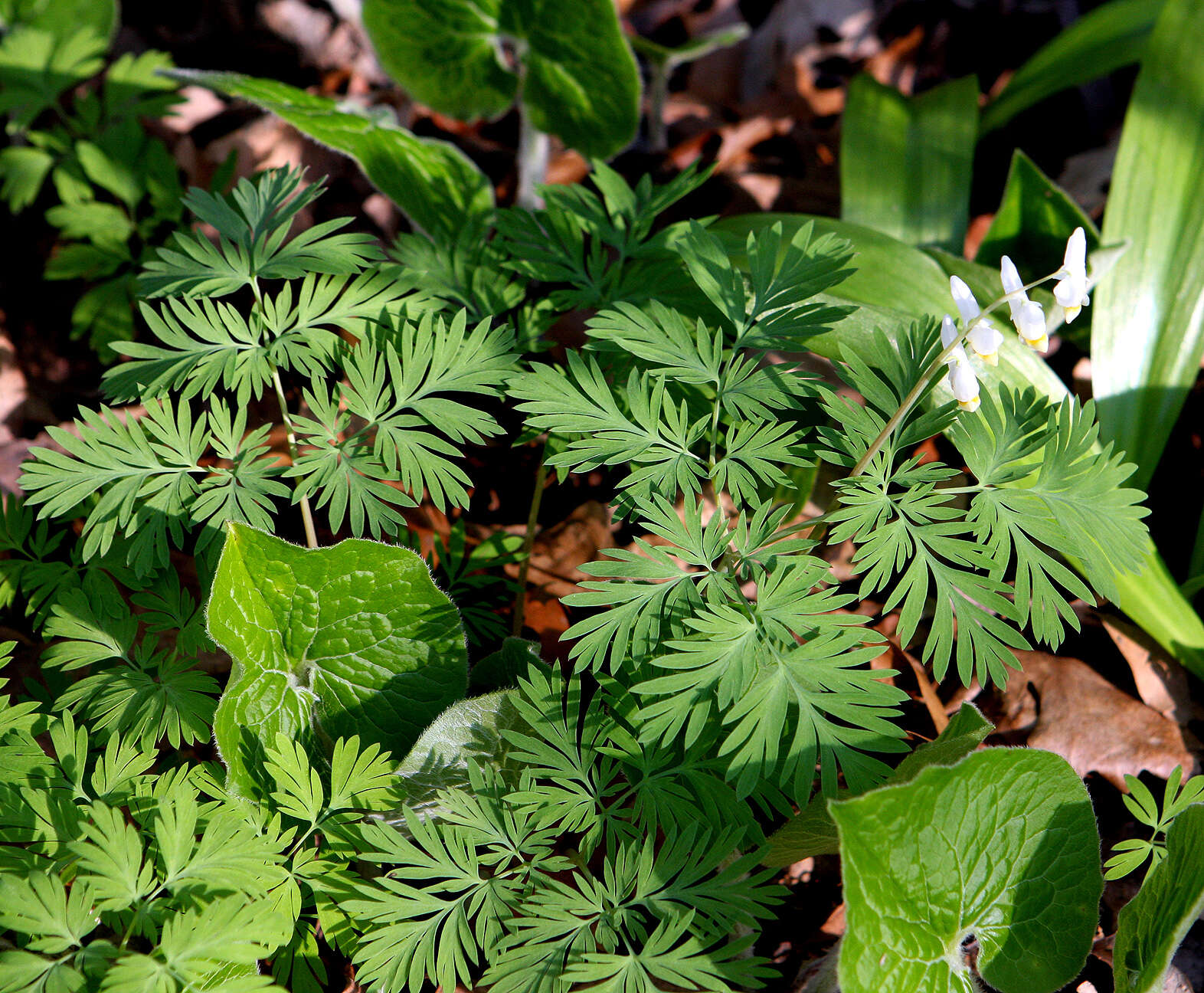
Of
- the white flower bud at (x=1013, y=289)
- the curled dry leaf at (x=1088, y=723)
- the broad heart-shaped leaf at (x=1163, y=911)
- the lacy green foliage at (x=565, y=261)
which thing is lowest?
the curled dry leaf at (x=1088, y=723)

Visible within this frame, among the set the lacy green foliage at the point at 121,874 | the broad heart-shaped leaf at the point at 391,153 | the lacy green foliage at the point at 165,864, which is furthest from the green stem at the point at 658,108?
the lacy green foliage at the point at 121,874

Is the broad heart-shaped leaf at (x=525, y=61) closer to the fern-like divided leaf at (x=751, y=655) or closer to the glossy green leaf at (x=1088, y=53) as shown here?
the glossy green leaf at (x=1088, y=53)

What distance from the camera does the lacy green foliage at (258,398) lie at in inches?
58.6

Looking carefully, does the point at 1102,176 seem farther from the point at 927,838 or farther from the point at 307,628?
the point at 307,628

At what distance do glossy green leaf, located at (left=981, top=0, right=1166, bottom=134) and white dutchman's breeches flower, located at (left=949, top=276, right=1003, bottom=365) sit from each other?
186 cm

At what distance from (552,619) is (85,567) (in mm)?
990

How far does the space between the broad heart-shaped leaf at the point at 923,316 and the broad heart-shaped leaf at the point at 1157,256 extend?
16cm

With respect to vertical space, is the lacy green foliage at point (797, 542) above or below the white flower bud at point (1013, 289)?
below

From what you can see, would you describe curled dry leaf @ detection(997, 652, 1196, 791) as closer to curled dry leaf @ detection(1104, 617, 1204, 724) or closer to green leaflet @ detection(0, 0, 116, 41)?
curled dry leaf @ detection(1104, 617, 1204, 724)

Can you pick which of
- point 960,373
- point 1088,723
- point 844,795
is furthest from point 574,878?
point 1088,723

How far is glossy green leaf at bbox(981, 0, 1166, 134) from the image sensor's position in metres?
2.56

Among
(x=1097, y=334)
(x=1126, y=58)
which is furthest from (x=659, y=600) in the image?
(x=1126, y=58)

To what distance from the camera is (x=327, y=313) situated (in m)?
1.68

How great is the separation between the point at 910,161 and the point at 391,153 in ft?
4.93
